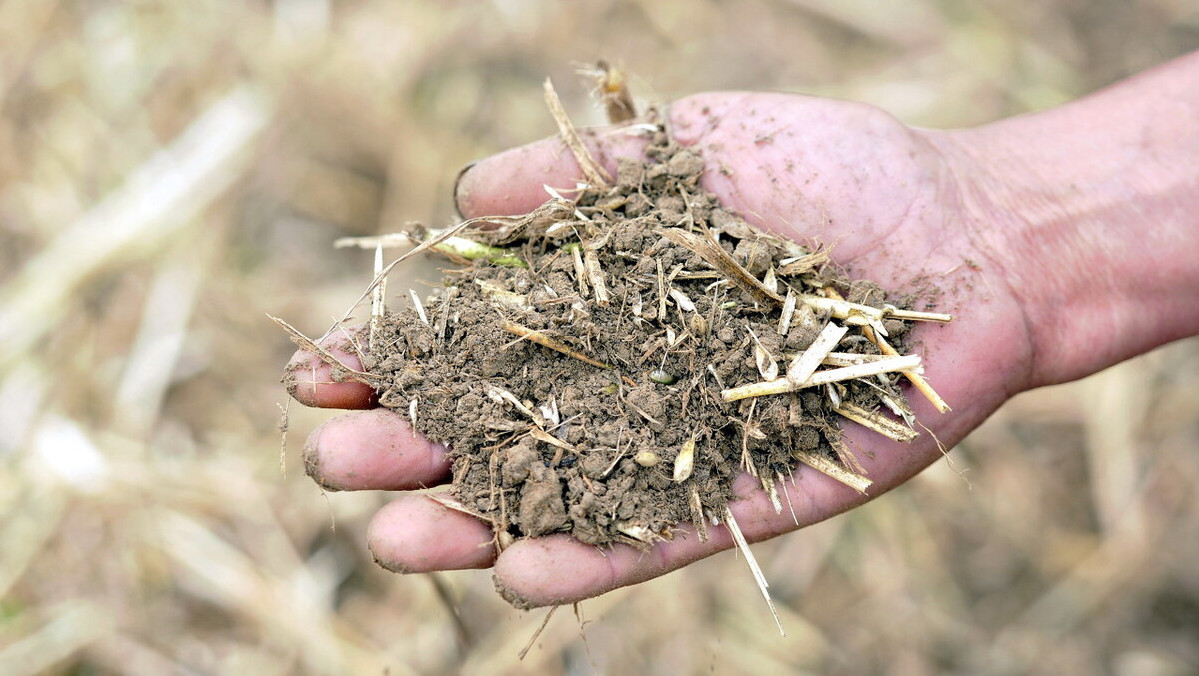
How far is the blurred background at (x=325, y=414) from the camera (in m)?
3.28

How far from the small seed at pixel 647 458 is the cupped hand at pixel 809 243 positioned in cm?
22

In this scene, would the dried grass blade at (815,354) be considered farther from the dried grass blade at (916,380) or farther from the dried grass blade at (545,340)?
the dried grass blade at (545,340)

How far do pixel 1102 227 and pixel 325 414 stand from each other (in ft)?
9.87

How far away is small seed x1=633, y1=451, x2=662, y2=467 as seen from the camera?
6.37ft

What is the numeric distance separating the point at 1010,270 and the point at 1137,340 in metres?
0.53

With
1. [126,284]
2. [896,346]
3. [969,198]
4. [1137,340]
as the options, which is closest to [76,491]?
[126,284]

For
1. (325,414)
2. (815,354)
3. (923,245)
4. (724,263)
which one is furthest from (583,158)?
(325,414)

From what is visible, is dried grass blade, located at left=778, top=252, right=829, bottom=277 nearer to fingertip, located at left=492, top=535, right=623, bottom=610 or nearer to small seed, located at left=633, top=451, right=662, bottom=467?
small seed, located at left=633, top=451, right=662, bottom=467

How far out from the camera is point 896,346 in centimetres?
214

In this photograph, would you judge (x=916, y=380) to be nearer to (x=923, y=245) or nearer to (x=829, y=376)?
(x=829, y=376)

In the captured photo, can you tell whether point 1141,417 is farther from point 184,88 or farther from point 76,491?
point 184,88

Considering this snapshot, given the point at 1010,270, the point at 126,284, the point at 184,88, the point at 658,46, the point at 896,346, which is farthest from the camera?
the point at 658,46

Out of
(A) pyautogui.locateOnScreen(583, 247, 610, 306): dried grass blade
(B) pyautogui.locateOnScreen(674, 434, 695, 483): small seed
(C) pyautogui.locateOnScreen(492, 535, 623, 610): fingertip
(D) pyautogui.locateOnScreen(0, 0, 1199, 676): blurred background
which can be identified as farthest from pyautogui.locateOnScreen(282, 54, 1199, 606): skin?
(D) pyautogui.locateOnScreen(0, 0, 1199, 676): blurred background

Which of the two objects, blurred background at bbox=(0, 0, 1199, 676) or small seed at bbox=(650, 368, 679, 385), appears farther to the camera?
blurred background at bbox=(0, 0, 1199, 676)
